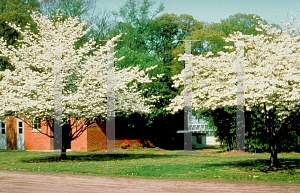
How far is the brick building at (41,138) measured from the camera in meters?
22.9

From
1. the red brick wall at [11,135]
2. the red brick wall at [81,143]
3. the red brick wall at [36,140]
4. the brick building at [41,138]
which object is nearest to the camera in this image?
the red brick wall at [81,143]

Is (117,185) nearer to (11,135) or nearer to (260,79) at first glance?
(260,79)

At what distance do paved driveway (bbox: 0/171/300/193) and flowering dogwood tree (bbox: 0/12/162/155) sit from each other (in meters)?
4.54

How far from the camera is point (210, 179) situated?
9289 mm

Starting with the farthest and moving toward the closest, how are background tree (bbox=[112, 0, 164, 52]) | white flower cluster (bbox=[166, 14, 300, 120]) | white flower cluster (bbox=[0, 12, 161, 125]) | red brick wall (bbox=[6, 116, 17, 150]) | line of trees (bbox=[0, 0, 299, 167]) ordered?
background tree (bbox=[112, 0, 164, 52]), red brick wall (bbox=[6, 116, 17, 150]), line of trees (bbox=[0, 0, 299, 167]), white flower cluster (bbox=[0, 12, 161, 125]), white flower cluster (bbox=[166, 14, 300, 120])

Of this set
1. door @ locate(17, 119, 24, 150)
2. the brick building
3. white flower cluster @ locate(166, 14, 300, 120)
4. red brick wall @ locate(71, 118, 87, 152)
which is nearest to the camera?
white flower cluster @ locate(166, 14, 300, 120)

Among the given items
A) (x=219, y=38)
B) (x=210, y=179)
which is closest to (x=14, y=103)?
(x=210, y=179)

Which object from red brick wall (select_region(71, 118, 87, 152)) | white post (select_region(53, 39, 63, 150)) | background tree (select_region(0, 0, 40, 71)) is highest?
background tree (select_region(0, 0, 40, 71))

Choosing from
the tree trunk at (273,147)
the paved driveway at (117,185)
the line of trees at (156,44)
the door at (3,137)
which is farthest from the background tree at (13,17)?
the tree trunk at (273,147)

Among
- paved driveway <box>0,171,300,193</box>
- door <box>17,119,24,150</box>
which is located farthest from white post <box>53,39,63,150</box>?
door <box>17,119,24,150</box>

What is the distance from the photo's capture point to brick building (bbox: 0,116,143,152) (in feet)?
75.3

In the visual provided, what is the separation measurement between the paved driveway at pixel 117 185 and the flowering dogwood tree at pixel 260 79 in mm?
2619

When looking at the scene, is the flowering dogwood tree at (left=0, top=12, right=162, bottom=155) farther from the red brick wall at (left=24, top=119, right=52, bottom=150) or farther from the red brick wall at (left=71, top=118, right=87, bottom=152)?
the red brick wall at (left=24, top=119, right=52, bottom=150)

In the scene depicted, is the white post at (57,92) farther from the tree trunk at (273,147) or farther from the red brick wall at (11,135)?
the red brick wall at (11,135)
